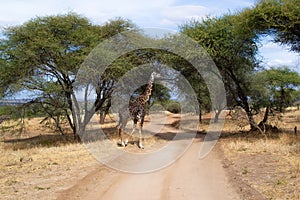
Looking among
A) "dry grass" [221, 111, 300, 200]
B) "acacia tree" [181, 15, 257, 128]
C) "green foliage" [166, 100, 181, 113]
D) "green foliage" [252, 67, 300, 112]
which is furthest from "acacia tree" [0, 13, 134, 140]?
"green foliage" [166, 100, 181, 113]

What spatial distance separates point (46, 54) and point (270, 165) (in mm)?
14789

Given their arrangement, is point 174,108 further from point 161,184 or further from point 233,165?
point 161,184

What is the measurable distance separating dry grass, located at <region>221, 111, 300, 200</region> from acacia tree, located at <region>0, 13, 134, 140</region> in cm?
1041

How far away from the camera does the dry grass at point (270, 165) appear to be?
8.62 meters

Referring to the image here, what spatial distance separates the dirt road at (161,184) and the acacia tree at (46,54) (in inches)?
389

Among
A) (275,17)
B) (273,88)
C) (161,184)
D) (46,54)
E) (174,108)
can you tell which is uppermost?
(275,17)

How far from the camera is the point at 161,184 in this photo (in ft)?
32.0

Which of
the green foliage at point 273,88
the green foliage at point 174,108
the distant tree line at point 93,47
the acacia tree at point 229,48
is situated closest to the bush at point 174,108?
the green foliage at point 174,108

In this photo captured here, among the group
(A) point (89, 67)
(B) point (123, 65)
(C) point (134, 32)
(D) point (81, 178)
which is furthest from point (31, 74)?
(D) point (81, 178)

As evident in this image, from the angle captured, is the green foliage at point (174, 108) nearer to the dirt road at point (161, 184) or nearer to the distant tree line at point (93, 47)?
the distant tree line at point (93, 47)

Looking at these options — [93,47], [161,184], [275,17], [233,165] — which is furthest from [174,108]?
[161,184]

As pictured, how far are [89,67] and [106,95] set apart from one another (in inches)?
170

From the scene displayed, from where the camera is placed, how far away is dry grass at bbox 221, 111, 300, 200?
8625 millimetres

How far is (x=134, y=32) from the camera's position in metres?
24.7
